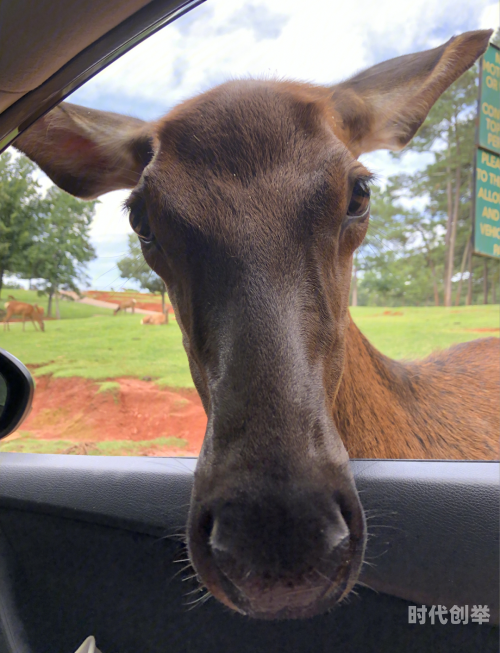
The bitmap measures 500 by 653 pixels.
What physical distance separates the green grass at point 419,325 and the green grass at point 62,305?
1571mm

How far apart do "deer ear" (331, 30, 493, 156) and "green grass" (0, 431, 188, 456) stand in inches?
71.5

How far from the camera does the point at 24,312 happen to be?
3096 mm

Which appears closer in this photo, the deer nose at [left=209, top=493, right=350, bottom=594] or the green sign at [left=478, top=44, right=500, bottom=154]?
the deer nose at [left=209, top=493, right=350, bottom=594]

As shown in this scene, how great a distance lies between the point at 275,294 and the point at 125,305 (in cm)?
160

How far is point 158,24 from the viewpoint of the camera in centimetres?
121

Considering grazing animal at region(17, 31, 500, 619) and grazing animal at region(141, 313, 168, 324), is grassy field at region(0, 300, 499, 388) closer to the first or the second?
grazing animal at region(141, 313, 168, 324)

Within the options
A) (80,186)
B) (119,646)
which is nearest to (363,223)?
(80,186)

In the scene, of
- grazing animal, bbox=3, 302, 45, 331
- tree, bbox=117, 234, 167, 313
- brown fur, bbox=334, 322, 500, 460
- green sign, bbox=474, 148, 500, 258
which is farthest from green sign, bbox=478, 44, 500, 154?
grazing animal, bbox=3, 302, 45, 331

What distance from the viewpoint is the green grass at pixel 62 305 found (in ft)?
9.60

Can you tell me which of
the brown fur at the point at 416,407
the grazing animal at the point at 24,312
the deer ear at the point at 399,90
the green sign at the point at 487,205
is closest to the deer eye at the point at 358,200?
the deer ear at the point at 399,90

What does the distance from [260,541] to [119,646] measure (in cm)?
114

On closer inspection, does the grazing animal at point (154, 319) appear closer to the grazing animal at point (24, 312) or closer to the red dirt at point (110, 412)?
the red dirt at point (110, 412)

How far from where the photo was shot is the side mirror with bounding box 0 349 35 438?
170cm

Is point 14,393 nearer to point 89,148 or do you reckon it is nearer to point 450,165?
point 89,148
